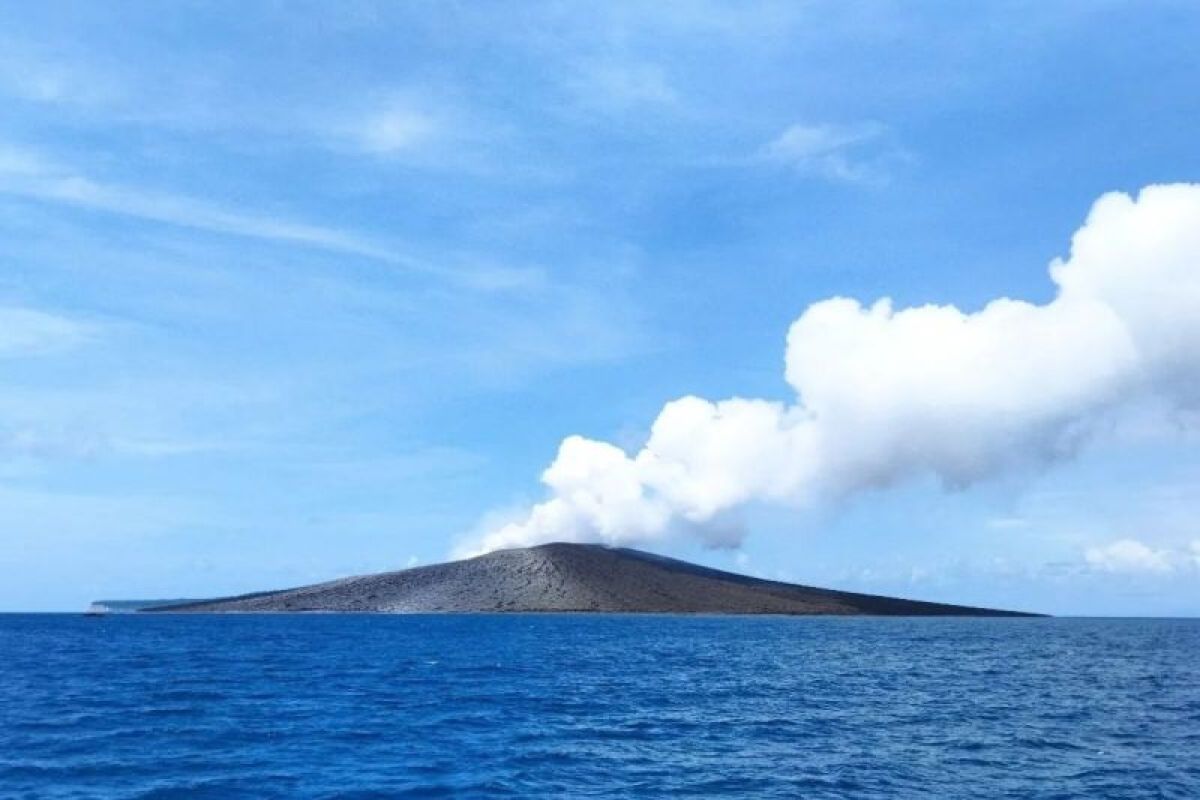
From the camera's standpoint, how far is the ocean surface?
1174 inches

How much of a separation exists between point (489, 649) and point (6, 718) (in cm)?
5760

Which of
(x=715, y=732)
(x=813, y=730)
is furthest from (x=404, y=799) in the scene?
(x=813, y=730)

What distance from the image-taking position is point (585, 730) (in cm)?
4022

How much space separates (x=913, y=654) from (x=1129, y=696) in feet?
130

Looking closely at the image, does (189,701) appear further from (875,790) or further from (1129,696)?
(1129,696)

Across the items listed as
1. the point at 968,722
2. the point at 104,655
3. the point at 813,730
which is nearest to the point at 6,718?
the point at 813,730

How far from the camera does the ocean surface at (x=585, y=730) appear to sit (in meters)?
29.8

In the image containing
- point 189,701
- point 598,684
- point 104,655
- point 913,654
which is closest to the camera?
point 189,701

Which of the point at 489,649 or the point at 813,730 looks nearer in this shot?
the point at 813,730

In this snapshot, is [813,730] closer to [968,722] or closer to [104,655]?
[968,722]

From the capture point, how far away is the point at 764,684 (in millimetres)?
60750

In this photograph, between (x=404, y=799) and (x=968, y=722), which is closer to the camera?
(x=404, y=799)

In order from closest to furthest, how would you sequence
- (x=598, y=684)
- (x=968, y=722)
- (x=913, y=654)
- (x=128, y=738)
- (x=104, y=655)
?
(x=128, y=738), (x=968, y=722), (x=598, y=684), (x=104, y=655), (x=913, y=654)

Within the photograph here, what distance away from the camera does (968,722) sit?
143 ft
